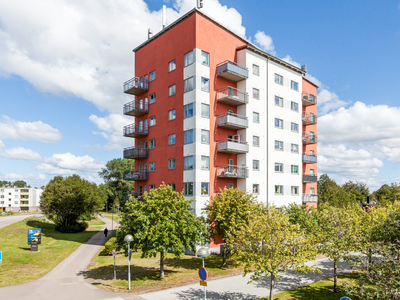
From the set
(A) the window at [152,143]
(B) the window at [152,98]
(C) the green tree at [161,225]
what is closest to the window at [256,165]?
(A) the window at [152,143]

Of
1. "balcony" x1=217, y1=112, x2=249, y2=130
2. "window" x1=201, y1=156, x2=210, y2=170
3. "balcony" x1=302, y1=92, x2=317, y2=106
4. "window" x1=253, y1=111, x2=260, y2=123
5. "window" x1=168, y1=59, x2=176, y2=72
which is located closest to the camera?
"window" x1=201, y1=156, x2=210, y2=170

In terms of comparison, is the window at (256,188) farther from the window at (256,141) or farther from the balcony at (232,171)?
the window at (256,141)

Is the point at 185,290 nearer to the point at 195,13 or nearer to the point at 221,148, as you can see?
the point at 221,148

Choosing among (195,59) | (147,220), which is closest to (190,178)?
(147,220)

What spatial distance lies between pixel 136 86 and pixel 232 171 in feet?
61.0

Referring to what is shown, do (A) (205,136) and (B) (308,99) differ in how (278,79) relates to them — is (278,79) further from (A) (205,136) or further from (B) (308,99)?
(A) (205,136)

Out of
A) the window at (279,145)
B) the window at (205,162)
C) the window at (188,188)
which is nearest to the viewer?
the window at (188,188)

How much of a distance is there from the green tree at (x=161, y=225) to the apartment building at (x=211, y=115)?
8776mm

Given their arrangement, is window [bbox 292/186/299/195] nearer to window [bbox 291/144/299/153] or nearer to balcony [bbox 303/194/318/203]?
balcony [bbox 303/194/318/203]

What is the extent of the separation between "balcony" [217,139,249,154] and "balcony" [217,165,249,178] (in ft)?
6.74

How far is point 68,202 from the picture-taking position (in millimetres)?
51781

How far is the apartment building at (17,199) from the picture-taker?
5497 inches

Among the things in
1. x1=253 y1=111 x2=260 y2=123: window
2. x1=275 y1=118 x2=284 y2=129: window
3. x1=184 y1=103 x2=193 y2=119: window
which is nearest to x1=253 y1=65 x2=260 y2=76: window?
x1=253 y1=111 x2=260 y2=123: window

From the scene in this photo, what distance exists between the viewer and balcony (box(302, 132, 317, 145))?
47791mm
